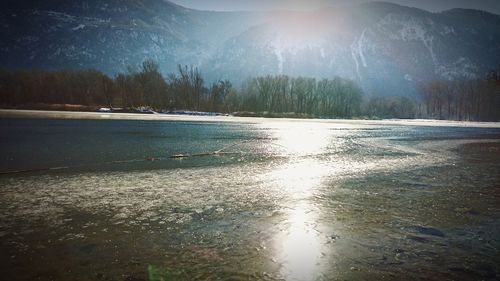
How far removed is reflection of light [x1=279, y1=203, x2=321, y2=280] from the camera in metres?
4.42

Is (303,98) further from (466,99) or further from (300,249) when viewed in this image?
(300,249)

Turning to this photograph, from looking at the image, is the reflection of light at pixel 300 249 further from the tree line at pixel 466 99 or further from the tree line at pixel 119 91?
the tree line at pixel 466 99

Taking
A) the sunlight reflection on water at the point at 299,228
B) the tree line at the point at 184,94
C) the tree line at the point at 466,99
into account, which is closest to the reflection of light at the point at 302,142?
the sunlight reflection on water at the point at 299,228

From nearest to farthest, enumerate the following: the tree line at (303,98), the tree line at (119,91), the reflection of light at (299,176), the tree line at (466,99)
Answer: the reflection of light at (299,176) → the tree line at (119,91) → the tree line at (303,98) → the tree line at (466,99)

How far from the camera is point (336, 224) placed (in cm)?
639

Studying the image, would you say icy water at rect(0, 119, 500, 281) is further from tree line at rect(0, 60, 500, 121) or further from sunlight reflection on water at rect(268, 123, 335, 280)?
tree line at rect(0, 60, 500, 121)

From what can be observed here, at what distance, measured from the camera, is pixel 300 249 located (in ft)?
17.0

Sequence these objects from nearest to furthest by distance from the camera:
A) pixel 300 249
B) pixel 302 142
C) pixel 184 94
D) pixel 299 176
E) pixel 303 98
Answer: pixel 300 249
pixel 299 176
pixel 302 142
pixel 184 94
pixel 303 98

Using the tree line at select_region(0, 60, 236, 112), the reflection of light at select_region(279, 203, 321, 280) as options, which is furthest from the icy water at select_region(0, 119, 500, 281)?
the tree line at select_region(0, 60, 236, 112)

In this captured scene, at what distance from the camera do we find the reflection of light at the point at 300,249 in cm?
442

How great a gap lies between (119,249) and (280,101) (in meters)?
123

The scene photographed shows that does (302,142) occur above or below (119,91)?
below

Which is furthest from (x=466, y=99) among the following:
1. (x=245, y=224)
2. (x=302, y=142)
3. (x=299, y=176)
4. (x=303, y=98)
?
(x=245, y=224)

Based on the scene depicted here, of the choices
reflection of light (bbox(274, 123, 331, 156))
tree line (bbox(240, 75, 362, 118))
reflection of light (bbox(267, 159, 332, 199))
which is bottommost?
reflection of light (bbox(267, 159, 332, 199))
